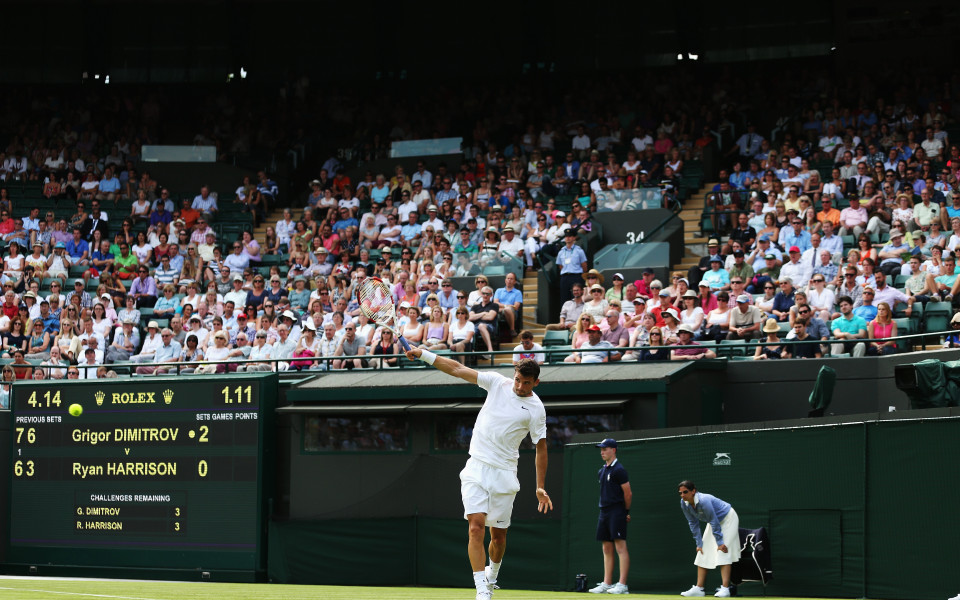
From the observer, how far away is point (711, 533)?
41.7 feet

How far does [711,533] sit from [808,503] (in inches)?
43.1

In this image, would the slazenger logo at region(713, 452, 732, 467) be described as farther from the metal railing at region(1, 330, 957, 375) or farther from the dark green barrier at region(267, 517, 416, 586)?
the dark green barrier at region(267, 517, 416, 586)

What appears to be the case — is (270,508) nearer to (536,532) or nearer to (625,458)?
(536,532)

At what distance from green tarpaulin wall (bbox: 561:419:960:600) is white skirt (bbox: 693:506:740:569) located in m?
0.25

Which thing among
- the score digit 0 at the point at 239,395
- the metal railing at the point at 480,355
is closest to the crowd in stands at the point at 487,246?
the metal railing at the point at 480,355

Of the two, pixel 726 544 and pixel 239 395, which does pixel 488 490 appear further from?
pixel 239 395

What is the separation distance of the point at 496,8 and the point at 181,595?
81.4 ft

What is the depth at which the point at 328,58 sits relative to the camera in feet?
113

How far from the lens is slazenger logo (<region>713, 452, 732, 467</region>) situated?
13102mm

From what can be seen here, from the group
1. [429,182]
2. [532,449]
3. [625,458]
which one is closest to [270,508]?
[532,449]

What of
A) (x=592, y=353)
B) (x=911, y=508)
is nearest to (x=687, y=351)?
(x=592, y=353)

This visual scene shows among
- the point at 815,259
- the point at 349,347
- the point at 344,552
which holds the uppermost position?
the point at 815,259

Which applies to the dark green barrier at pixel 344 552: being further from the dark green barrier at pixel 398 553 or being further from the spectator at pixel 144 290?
the spectator at pixel 144 290

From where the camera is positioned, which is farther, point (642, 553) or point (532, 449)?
point (532, 449)
